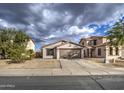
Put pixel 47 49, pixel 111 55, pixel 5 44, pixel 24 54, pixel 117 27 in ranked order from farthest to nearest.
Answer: pixel 47 49 → pixel 111 55 → pixel 5 44 → pixel 24 54 → pixel 117 27

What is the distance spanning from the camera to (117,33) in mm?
25375

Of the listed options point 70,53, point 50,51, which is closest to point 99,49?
point 70,53

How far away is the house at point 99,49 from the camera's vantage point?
36631 millimetres

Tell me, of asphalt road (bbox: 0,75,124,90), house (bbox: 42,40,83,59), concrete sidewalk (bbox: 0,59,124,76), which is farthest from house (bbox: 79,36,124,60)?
asphalt road (bbox: 0,75,124,90)

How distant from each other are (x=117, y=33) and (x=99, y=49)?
1611cm

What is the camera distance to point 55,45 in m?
39.9

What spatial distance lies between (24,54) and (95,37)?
2429 cm

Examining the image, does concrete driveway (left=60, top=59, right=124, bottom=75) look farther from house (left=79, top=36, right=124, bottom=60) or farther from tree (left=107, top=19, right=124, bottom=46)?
house (left=79, top=36, right=124, bottom=60)

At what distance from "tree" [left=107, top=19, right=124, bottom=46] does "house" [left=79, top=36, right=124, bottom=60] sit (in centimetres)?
905

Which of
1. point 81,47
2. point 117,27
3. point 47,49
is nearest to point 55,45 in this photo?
point 47,49

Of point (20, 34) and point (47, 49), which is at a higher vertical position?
point (20, 34)

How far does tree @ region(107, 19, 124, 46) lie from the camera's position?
25.2 metres

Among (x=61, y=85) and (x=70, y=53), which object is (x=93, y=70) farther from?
(x=70, y=53)

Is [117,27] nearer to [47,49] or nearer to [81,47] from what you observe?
[81,47]
